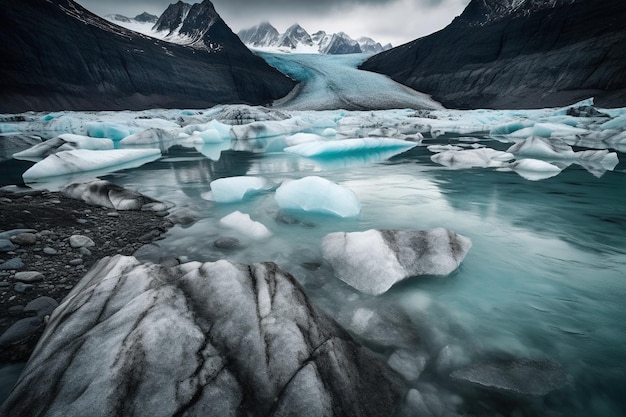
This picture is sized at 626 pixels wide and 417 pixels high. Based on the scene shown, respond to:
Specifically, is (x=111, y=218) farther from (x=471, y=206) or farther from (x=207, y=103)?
(x=207, y=103)

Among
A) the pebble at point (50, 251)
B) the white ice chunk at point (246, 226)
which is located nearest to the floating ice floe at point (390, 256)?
the white ice chunk at point (246, 226)

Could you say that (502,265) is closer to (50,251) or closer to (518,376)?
(518,376)

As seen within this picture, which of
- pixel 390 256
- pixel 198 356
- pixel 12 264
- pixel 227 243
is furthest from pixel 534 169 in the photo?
pixel 12 264

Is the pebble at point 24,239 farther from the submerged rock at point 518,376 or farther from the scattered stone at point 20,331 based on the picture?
the submerged rock at point 518,376

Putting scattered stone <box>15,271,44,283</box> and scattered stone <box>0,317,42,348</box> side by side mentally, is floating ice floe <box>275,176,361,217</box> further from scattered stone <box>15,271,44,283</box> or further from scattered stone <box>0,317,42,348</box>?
scattered stone <box>0,317,42,348</box>

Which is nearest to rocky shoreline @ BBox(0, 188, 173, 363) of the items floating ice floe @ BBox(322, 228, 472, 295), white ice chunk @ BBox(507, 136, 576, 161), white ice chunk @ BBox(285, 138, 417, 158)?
floating ice floe @ BBox(322, 228, 472, 295)
